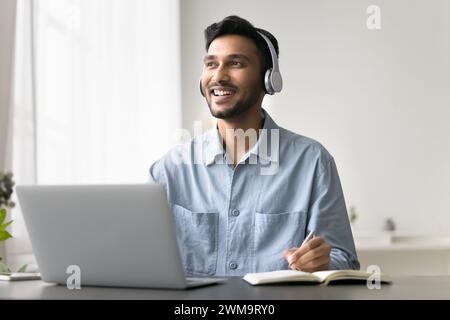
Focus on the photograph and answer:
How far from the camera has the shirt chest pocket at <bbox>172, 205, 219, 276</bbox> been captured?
1.80 m

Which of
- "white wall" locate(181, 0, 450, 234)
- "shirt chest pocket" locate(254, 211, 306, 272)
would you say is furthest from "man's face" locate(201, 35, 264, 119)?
"white wall" locate(181, 0, 450, 234)

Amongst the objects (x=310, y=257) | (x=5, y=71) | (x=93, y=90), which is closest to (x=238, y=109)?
(x=310, y=257)

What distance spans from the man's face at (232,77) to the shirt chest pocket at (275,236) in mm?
316

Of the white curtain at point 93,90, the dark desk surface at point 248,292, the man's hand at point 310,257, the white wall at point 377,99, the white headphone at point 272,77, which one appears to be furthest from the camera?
the white wall at point 377,99

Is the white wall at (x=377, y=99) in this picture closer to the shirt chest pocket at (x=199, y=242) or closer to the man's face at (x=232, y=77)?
the man's face at (x=232, y=77)

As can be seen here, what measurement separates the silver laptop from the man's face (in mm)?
789

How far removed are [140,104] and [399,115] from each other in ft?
5.79

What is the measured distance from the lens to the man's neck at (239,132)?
6.35ft

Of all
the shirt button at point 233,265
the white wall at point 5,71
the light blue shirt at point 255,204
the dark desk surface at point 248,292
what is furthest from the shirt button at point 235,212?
the white wall at point 5,71

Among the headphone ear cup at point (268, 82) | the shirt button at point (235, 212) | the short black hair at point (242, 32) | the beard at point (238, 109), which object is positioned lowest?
the shirt button at point (235, 212)

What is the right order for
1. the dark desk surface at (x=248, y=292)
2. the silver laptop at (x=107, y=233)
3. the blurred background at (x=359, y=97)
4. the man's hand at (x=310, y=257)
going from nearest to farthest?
the dark desk surface at (x=248, y=292)
the silver laptop at (x=107, y=233)
the man's hand at (x=310, y=257)
the blurred background at (x=359, y=97)

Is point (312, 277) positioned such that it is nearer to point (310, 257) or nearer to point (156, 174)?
point (310, 257)

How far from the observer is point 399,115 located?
478cm
